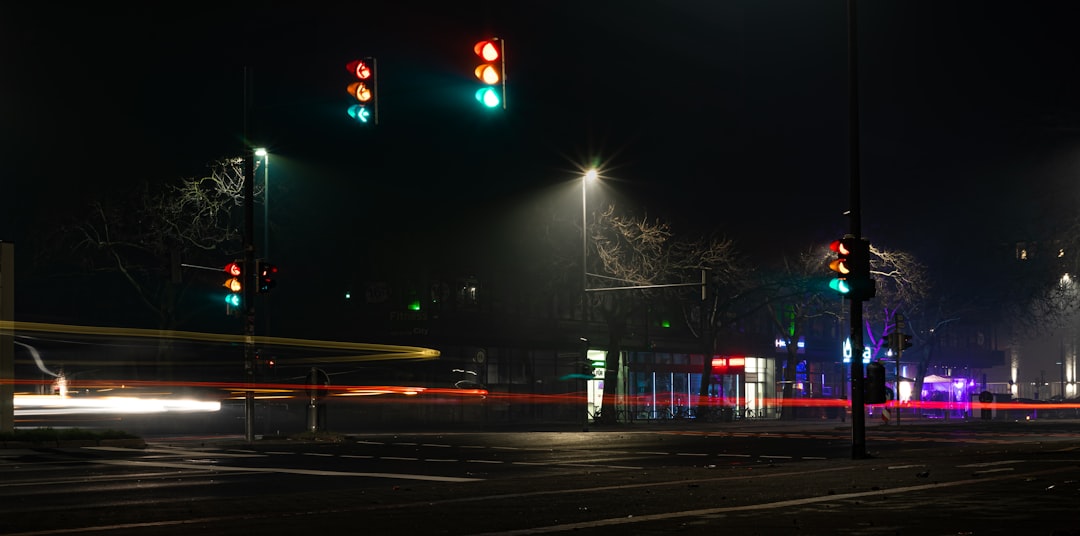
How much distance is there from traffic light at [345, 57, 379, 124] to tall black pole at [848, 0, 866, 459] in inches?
344

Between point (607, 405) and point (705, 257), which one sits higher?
point (705, 257)

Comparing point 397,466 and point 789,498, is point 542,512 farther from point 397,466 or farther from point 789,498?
point 397,466

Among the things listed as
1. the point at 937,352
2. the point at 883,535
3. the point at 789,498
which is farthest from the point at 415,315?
the point at 937,352

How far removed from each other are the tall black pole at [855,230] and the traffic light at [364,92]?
875cm

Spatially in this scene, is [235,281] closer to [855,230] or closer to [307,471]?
[307,471]

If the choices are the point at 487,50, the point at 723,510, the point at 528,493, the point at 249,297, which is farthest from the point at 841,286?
the point at 249,297

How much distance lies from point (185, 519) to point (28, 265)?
35.0 metres

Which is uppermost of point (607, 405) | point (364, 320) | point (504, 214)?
point (504, 214)

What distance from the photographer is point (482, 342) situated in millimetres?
56531

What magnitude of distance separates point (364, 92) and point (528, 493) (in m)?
8.49

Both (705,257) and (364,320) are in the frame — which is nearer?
(705,257)

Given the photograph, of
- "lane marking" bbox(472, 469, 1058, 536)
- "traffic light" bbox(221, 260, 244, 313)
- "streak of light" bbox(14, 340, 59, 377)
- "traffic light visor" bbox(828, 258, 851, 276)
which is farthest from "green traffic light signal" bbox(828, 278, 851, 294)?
"streak of light" bbox(14, 340, 59, 377)

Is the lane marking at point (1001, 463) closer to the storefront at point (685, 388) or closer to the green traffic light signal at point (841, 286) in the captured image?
the green traffic light signal at point (841, 286)

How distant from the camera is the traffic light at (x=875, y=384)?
21.9 m
